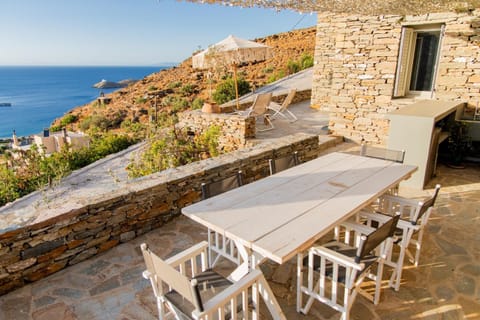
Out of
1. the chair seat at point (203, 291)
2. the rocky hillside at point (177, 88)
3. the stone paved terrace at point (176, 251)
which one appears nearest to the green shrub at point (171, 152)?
the stone paved terrace at point (176, 251)

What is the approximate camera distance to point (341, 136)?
7.48 meters

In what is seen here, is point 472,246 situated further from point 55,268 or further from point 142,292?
point 55,268

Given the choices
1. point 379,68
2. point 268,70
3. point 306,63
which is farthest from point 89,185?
point 268,70

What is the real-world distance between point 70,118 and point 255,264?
92.5ft

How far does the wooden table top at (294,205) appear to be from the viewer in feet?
6.37

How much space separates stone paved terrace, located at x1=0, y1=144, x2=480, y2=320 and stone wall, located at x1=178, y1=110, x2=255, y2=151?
146 inches

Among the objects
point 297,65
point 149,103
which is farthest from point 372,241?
point 149,103

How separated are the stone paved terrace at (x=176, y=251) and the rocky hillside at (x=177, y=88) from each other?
15.9m

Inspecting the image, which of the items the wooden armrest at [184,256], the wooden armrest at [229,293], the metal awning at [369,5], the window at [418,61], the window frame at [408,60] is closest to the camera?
the wooden armrest at [229,293]

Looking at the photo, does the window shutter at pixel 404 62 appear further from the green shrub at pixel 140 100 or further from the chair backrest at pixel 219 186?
the green shrub at pixel 140 100

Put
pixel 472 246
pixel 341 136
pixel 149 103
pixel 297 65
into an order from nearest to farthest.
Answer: pixel 472 246
pixel 341 136
pixel 297 65
pixel 149 103

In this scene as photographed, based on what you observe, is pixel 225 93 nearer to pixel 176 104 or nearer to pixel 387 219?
pixel 176 104

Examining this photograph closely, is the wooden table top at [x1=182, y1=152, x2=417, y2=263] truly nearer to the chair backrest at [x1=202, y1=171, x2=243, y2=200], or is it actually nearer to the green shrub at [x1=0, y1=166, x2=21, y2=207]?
the chair backrest at [x1=202, y1=171, x2=243, y2=200]

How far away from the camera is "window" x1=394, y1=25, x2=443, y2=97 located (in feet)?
20.7
